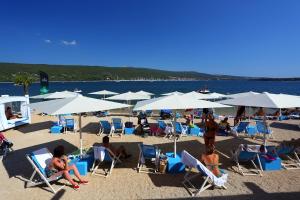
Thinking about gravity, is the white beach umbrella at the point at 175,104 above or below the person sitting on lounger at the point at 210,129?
above

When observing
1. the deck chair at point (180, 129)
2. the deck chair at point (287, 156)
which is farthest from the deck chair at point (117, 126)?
the deck chair at point (287, 156)

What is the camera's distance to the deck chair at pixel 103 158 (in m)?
6.37

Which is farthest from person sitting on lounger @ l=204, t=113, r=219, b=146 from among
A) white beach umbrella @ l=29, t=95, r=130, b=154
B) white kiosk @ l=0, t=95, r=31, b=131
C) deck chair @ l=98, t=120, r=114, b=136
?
white kiosk @ l=0, t=95, r=31, b=131

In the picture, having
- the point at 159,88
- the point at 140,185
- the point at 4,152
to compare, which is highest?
the point at 140,185

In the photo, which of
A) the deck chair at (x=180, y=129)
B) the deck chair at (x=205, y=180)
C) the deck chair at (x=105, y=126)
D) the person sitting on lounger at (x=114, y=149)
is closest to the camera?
the deck chair at (x=205, y=180)

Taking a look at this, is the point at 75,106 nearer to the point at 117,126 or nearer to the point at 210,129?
the point at 210,129

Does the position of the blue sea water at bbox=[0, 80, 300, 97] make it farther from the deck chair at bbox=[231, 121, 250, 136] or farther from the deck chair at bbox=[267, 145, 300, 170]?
the deck chair at bbox=[267, 145, 300, 170]

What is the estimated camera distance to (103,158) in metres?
6.45

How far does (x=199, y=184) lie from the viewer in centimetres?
577

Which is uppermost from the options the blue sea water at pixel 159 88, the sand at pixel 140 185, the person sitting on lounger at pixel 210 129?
the person sitting on lounger at pixel 210 129

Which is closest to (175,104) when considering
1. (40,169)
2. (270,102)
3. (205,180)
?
(205,180)

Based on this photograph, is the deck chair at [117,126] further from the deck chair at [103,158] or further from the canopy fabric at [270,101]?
the canopy fabric at [270,101]

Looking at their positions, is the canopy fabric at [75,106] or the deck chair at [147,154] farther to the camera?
the deck chair at [147,154]

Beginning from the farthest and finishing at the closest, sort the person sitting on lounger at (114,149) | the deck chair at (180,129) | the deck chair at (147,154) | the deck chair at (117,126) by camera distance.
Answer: the deck chair at (117,126), the deck chair at (180,129), the person sitting on lounger at (114,149), the deck chair at (147,154)
